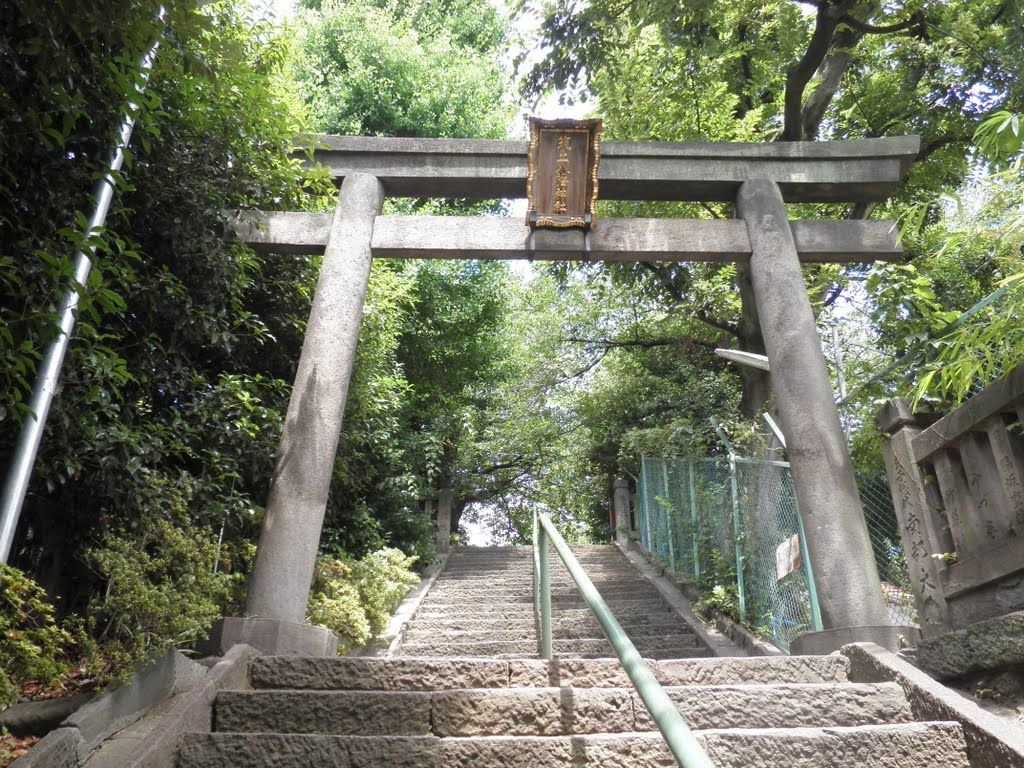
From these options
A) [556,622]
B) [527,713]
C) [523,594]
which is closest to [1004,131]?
[527,713]

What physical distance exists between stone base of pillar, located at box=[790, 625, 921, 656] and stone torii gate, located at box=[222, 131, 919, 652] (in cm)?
24

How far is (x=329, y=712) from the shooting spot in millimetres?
3201

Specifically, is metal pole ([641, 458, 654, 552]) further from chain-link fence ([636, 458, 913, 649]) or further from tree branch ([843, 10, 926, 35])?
tree branch ([843, 10, 926, 35])

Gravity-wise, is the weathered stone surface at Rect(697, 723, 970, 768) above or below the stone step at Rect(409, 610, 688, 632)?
below

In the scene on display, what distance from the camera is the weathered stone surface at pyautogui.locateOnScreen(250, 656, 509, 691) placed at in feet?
11.7

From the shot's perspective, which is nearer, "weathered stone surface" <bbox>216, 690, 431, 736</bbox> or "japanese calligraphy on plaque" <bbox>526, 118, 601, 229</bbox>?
"weathered stone surface" <bbox>216, 690, 431, 736</bbox>

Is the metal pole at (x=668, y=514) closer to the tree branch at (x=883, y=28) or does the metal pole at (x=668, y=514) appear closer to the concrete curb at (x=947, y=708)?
the tree branch at (x=883, y=28)

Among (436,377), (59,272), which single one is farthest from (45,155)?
(436,377)

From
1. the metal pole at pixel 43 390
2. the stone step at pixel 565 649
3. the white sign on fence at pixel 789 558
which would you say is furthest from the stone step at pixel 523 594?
the metal pole at pixel 43 390

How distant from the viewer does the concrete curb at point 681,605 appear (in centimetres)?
650

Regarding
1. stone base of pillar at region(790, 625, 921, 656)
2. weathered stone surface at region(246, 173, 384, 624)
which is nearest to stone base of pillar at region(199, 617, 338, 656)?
weathered stone surface at region(246, 173, 384, 624)

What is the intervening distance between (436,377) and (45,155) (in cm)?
939

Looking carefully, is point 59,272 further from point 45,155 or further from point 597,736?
point 597,736

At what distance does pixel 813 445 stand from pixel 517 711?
287cm
